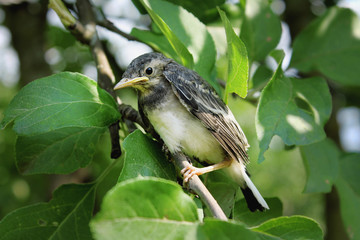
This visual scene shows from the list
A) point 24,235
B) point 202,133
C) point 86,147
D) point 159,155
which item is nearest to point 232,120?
point 202,133

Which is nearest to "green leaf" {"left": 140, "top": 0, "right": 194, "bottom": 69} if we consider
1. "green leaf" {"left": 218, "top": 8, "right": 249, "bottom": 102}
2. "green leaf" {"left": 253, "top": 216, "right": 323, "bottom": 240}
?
"green leaf" {"left": 218, "top": 8, "right": 249, "bottom": 102}

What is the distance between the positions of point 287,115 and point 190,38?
607mm

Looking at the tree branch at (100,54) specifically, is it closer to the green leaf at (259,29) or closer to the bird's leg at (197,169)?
the bird's leg at (197,169)

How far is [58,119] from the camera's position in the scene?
146cm

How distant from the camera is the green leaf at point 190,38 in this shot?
6.11ft

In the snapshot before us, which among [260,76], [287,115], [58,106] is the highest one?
[58,106]

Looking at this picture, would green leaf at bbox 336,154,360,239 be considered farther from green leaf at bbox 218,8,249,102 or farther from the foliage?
green leaf at bbox 218,8,249,102

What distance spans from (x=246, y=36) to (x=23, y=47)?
8.40 feet

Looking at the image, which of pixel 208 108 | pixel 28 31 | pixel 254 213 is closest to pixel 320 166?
pixel 254 213

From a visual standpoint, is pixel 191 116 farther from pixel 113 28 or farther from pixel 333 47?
pixel 333 47

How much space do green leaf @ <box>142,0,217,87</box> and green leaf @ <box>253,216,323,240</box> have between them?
917 millimetres

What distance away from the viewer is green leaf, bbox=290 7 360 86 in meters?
2.39

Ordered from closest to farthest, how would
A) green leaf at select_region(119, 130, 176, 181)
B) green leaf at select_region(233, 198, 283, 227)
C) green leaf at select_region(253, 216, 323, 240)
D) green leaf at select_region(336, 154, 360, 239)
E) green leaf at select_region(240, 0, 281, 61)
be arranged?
green leaf at select_region(253, 216, 323, 240), green leaf at select_region(119, 130, 176, 181), green leaf at select_region(233, 198, 283, 227), green leaf at select_region(240, 0, 281, 61), green leaf at select_region(336, 154, 360, 239)

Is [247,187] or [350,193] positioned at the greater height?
[247,187]
